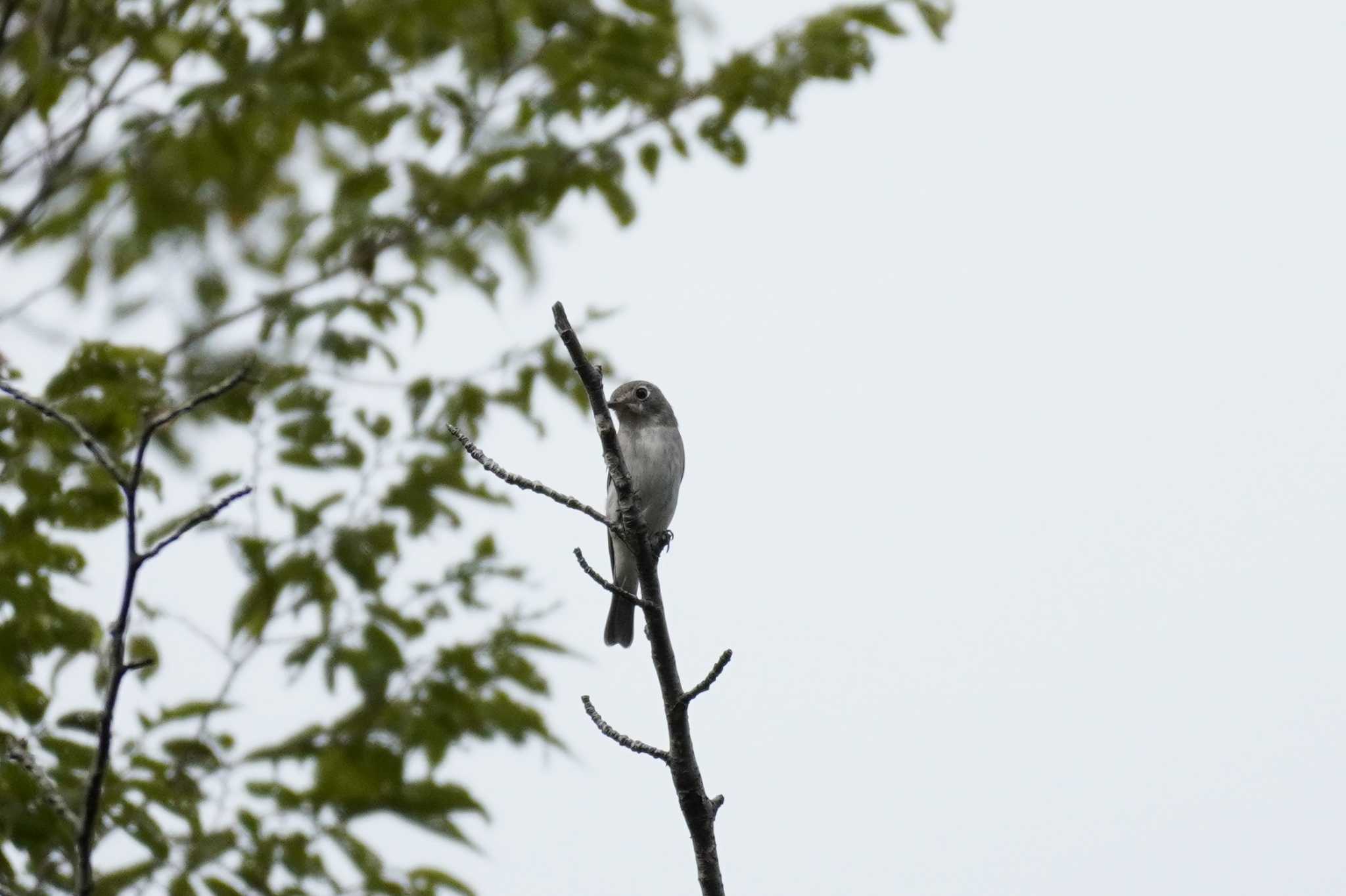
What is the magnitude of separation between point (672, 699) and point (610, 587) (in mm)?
276

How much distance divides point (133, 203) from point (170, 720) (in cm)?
246

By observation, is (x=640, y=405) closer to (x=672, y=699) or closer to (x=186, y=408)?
(x=672, y=699)

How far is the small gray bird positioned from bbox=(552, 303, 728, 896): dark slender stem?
3.44m

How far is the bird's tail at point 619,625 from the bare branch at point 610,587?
4.13 metres

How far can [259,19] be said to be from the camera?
6340 millimetres

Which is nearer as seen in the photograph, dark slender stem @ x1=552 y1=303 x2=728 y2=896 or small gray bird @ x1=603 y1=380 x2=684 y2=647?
dark slender stem @ x1=552 y1=303 x2=728 y2=896

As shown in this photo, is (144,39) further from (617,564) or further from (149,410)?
(617,564)

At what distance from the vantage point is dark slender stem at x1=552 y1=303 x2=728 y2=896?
3.12 metres

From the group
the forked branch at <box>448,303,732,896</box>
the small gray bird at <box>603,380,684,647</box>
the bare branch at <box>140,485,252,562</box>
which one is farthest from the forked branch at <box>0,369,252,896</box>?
the small gray bird at <box>603,380,684,647</box>

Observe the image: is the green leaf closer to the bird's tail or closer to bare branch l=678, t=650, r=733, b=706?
the bird's tail

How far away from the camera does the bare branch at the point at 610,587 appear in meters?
3.24

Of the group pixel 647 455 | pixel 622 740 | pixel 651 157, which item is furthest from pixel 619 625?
pixel 622 740

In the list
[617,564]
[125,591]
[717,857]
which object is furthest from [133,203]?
[717,857]

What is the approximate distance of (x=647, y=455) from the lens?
7055mm
